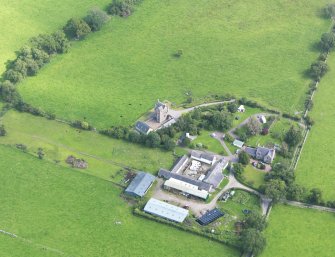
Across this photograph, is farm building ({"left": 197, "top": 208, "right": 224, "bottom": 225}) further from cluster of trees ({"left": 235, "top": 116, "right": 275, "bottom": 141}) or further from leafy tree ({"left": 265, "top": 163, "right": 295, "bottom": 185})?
cluster of trees ({"left": 235, "top": 116, "right": 275, "bottom": 141})

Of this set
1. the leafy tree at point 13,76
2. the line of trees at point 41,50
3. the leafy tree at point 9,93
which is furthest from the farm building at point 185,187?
the leafy tree at point 13,76

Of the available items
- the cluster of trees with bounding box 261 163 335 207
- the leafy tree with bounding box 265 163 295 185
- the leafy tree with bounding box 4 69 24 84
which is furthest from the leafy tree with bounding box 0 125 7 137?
the leafy tree with bounding box 265 163 295 185

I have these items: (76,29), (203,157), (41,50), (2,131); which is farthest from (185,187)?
(76,29)

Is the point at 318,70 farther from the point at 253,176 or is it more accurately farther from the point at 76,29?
the point at 76,29

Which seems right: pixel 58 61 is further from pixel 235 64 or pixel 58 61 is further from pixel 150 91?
pixel 235 64

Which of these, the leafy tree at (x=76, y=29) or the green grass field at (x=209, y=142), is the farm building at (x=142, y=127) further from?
the leafy tree at (x=76, y=29)

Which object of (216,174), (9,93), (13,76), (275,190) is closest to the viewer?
(275,190)
